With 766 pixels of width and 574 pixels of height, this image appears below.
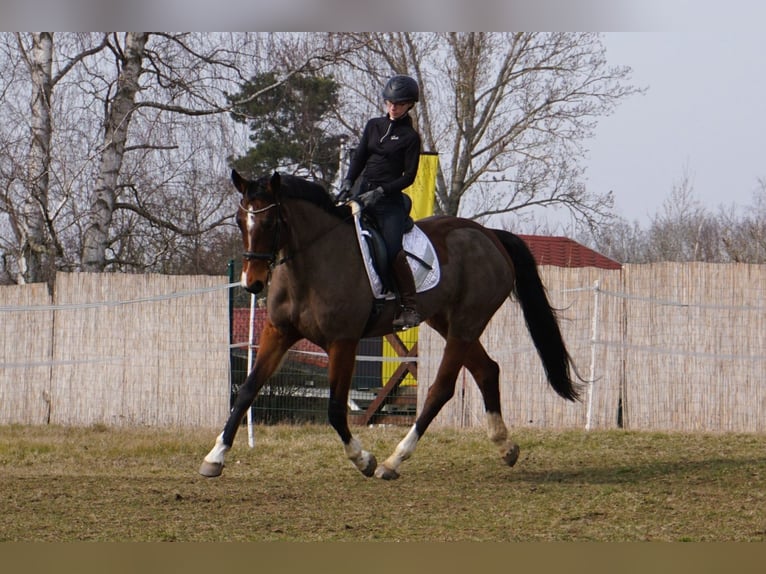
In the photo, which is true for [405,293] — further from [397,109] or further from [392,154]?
[397,109]

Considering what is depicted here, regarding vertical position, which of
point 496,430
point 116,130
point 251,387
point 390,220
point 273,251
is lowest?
point 496,430

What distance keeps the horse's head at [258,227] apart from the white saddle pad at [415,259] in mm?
740

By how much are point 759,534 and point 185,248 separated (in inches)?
541

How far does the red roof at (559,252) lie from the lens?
821 inches

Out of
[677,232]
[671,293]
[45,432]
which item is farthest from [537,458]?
[677,232]

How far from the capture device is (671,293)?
12.0 meters

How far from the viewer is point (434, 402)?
25.9 feet

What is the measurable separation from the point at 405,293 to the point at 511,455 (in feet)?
5.77

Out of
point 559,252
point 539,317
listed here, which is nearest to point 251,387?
point 539,317

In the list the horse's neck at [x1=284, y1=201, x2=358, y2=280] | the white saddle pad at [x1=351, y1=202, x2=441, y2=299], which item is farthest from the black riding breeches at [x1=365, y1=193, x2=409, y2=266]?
the horse's neck at [x1=284, y1=201, x2=358, y2=280]

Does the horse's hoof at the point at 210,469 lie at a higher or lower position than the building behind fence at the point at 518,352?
lower

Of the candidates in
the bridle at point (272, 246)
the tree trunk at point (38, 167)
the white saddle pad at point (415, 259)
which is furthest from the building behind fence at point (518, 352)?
the bridle at point (272, 246)

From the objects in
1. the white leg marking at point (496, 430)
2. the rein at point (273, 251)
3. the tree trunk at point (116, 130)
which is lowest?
the white leg marking at point (496, 430)

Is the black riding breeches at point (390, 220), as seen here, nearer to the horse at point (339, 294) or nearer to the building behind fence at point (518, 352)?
the horse at point (339, 294)
